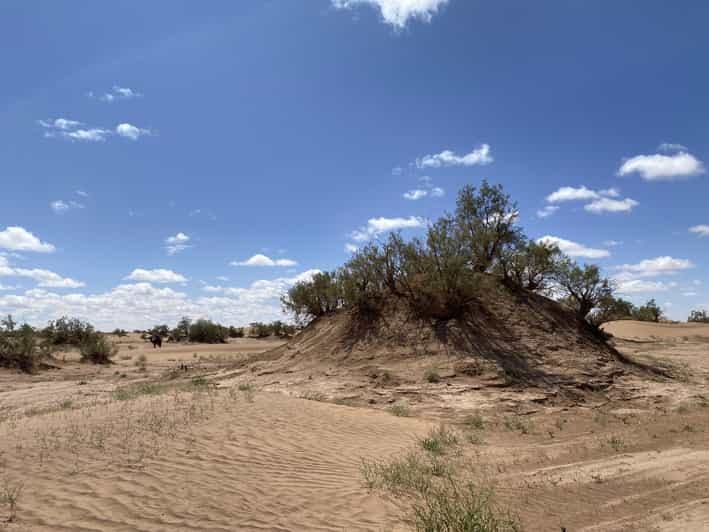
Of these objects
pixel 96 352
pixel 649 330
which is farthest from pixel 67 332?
pixel 649 330

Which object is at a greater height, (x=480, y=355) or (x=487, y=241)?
(x=487, y=241)

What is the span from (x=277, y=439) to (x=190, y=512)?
326 cm

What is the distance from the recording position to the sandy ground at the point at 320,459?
4.99 m

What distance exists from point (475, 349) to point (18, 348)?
22.6 meters

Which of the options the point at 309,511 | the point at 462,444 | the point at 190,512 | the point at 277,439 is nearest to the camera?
the point at 190,512

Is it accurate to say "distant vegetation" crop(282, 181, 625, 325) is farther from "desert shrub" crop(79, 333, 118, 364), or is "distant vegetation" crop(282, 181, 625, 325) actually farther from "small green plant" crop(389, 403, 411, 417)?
"desert shrub" crop(79, 333, 118, 364)

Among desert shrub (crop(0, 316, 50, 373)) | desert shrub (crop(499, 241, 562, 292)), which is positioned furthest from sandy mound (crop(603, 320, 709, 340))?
desert shrub (crop(0, 316, 50, 373))

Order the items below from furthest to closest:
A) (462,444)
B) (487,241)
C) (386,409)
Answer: (487,241), (386,409), (462,444)

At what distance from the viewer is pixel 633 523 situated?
195 inches

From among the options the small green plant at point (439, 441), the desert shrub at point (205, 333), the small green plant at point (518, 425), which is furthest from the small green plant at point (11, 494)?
the desert shrub at point (205, 333)

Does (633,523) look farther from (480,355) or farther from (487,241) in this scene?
(487,241)

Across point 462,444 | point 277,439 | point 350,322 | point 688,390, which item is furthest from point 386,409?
point 688,390

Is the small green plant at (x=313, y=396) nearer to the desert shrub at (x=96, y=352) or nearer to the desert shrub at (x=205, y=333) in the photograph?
the desert shrub at (x=96, y=352)

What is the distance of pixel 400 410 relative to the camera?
38.5ft
